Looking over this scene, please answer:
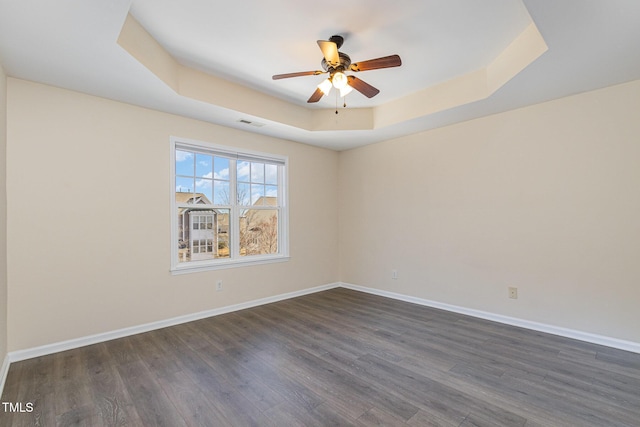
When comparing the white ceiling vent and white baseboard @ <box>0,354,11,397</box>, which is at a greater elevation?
the white ceiling vent

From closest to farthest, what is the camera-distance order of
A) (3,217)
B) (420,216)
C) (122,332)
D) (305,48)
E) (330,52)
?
(330,52), (3,217), (305,48), (122,332), (420,216)

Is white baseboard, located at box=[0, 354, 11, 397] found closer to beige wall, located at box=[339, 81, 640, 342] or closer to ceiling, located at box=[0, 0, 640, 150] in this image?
ceiling, located at box=[0, 0, 640, 150]

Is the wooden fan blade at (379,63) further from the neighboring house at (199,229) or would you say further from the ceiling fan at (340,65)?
the neighboring house at (199,229)

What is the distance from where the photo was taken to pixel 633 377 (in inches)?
88.2

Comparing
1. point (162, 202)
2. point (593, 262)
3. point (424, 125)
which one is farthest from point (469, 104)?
point (162, 202)

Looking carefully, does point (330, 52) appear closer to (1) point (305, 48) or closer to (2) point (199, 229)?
(1) point (305, 48)

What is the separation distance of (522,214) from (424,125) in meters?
1.60

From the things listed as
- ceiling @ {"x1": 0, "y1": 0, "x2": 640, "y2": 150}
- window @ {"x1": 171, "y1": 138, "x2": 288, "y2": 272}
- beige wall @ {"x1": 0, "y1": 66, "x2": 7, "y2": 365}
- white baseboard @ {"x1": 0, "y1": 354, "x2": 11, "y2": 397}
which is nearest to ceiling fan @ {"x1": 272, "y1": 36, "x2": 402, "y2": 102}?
ceiling @ {"x1": 0, "y1": 0, "x2": 640, "y2": 150}

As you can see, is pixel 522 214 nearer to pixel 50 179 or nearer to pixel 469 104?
pixel 469 104

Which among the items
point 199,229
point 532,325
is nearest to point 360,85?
point 199,229

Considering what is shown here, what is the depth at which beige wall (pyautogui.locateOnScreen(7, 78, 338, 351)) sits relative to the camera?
8.57 feet

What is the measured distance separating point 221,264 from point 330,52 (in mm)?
2855

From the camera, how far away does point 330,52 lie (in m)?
2.21

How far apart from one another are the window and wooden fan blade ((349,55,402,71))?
224 cm
